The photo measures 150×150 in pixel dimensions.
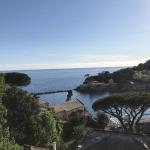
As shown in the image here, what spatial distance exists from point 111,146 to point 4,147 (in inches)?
323

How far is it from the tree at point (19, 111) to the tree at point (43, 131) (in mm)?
698

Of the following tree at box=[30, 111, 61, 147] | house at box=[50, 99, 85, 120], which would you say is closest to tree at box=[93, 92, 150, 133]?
tree at box=[30, 111, 61, 147]

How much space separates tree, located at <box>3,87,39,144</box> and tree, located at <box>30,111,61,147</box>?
698 mm

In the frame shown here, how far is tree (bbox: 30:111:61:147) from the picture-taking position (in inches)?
858

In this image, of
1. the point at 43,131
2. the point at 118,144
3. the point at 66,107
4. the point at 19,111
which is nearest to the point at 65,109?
the point at 66,107

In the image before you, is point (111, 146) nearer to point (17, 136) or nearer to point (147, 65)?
point (17, 136)

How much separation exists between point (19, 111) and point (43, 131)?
3.40 meters

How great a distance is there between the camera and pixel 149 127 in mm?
33344

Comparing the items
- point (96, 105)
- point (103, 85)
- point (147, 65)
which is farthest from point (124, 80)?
point (96, 105)

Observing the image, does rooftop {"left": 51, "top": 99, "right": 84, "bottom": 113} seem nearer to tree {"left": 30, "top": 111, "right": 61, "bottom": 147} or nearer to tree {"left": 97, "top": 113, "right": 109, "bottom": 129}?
tree {"left": 97, "top": 113, "right": 109, "bottom": 129}

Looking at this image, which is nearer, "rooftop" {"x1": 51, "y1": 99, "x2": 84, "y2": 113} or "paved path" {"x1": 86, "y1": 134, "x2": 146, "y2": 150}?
"paved path" {"x1": 86, "y1": 134, "x2": 146, "y2": 150}

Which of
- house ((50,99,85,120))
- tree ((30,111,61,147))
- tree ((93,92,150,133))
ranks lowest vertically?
house ((50,99,85,120))

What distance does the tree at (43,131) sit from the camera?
2178cm

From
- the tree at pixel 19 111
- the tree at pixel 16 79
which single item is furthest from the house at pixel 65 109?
the tree at pixel 19 111
